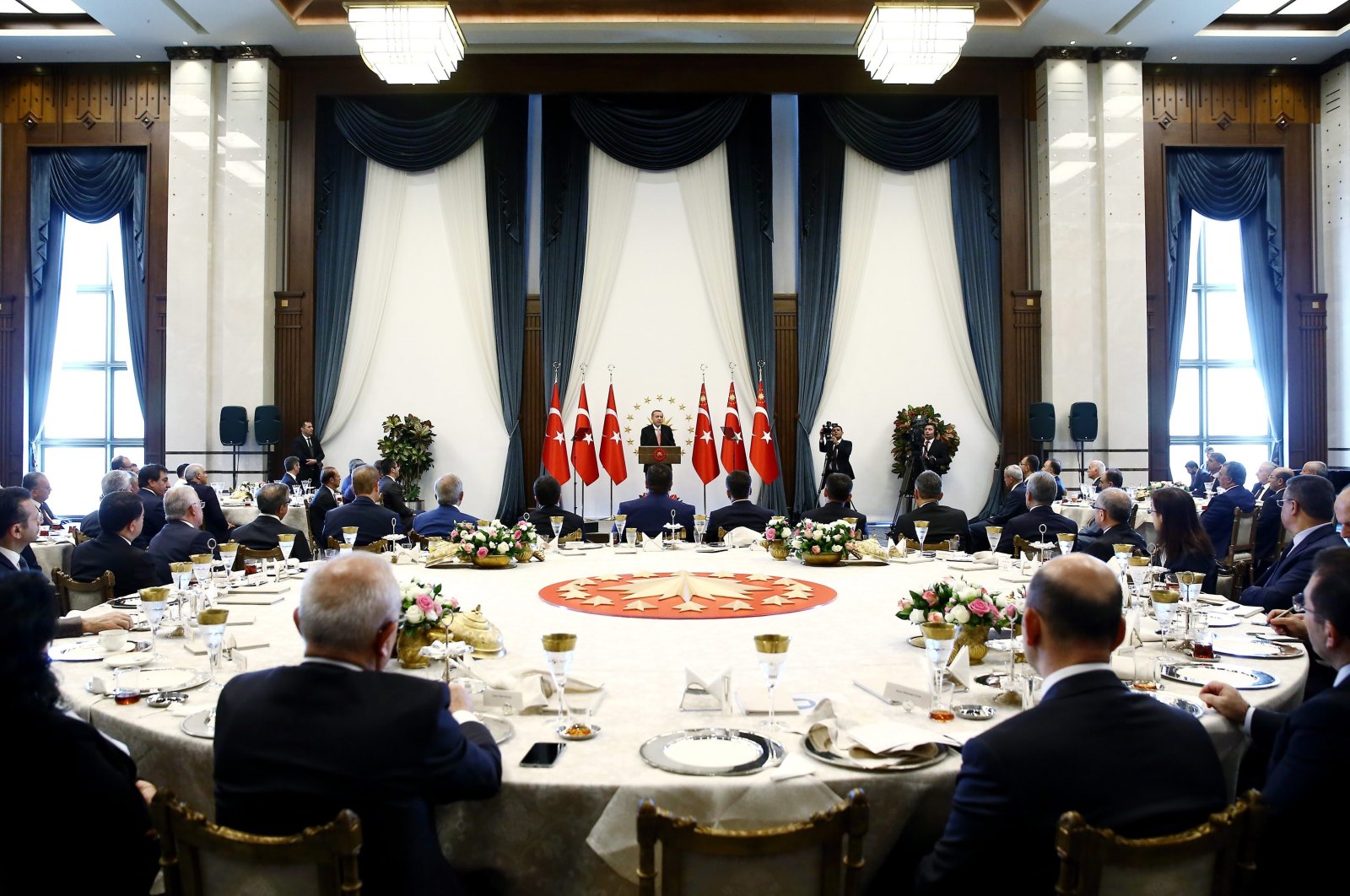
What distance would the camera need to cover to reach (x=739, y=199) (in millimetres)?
12117

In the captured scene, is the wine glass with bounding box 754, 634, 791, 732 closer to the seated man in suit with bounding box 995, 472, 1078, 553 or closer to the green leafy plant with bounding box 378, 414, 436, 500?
the seated man in suit with bounding box 995, 472, 1078, 553

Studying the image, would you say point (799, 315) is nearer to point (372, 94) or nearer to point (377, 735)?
point (372, 94)

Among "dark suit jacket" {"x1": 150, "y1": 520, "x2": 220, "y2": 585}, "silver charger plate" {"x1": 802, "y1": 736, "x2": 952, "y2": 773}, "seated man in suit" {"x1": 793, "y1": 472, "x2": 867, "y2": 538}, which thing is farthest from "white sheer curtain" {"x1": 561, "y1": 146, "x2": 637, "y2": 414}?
"silver charger plate" {"x1": 802, "y1": 736, "x2": 952, "y2": 773}

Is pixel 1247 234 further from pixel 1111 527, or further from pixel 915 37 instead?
pixel 1111 527

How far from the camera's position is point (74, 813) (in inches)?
70.2

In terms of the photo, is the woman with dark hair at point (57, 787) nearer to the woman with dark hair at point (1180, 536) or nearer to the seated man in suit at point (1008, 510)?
the woman with dark hair at point (1180, 536)

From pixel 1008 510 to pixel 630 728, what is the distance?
5924 mm

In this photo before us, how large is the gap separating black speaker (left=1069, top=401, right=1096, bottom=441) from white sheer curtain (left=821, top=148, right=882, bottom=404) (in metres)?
2.95

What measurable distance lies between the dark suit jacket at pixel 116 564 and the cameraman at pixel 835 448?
8.27 metres

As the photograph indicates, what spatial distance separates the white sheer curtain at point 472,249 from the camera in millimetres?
12203

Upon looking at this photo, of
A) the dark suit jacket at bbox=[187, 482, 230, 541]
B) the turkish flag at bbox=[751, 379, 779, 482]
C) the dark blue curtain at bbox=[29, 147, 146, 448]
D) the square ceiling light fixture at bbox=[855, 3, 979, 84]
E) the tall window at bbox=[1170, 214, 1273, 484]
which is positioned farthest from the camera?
the tall window at bbox=[1170, 214, 1273, 484]

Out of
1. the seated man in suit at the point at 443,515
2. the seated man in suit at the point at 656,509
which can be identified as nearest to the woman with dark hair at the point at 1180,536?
the seated man in suit at the point at 656,509

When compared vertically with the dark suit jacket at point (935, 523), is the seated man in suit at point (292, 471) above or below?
above

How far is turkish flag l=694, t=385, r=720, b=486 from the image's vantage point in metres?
11.6
